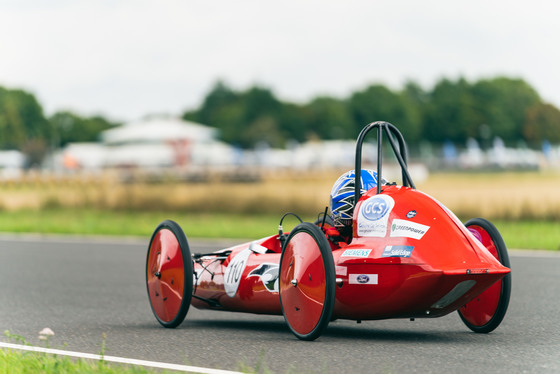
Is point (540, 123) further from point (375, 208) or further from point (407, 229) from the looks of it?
point (407, 229)

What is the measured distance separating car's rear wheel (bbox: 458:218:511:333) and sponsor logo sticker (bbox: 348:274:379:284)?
3.37ft

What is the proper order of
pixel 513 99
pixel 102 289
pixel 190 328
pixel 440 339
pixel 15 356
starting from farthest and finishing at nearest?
pixel 513 99 < pixel 102 289 < pixel 190 328 < pixel 440 339 < pixel 15 356

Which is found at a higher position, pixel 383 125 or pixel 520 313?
pixel 383 125

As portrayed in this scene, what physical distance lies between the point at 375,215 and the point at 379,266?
403 mm

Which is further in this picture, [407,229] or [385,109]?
[385,109]

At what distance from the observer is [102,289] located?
12.6 metres

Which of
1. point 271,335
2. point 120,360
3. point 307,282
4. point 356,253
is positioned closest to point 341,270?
point 356,253

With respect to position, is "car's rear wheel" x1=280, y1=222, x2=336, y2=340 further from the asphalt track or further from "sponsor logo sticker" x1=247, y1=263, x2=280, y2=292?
"sponsor logo sticker" x1=247, y1=263, x2=280, y2=292

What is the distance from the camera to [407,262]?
6699 mm

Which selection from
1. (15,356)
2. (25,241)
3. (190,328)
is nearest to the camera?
(15,356)

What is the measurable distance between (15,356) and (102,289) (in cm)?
605

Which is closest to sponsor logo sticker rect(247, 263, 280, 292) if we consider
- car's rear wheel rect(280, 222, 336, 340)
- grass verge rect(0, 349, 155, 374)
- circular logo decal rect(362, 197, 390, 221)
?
car's rear wheel rect(280, 222, 336, 340)

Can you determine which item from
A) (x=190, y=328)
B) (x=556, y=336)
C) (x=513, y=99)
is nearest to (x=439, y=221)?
(x=556, y=336)

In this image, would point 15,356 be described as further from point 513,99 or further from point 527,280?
point 513,99
